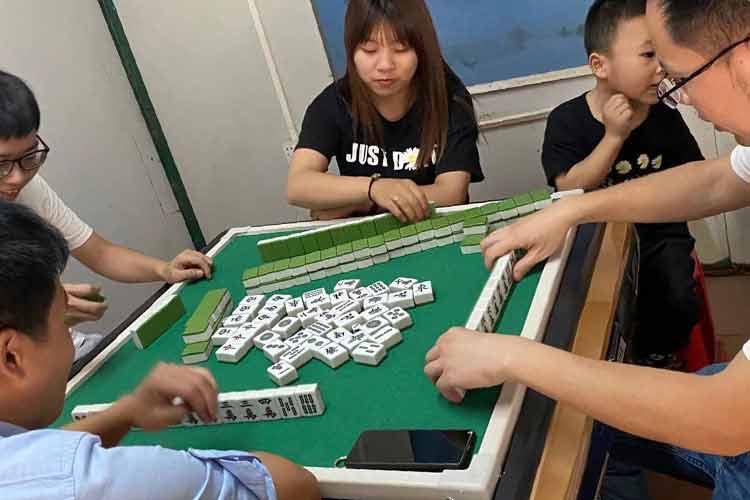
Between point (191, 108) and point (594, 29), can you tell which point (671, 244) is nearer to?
point (594, 29)

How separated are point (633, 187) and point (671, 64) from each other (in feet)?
1.67

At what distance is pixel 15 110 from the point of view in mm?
1466

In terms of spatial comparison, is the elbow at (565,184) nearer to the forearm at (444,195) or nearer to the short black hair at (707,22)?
the forearm at (444,195)

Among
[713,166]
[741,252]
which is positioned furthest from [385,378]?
[741,252]

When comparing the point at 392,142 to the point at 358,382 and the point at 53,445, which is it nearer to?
the point at 358,382

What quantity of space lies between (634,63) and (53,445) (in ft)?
5.13

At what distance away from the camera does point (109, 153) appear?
2.85 metres

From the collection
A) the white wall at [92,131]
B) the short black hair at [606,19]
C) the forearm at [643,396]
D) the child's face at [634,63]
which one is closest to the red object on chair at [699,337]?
the child's face at [634,63]

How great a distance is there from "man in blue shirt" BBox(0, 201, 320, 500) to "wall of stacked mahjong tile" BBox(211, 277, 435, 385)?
0.30m

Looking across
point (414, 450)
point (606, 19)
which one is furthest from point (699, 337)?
point (414, 450)

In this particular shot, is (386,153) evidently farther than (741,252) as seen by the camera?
No

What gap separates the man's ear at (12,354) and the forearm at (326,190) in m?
1.12

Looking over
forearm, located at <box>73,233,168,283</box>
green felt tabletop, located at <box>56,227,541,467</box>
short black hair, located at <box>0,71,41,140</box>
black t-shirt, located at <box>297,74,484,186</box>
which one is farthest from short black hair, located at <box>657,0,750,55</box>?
forearm, located at <box>73,233,168,283</box>

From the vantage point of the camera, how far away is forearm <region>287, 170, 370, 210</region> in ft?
6.04
